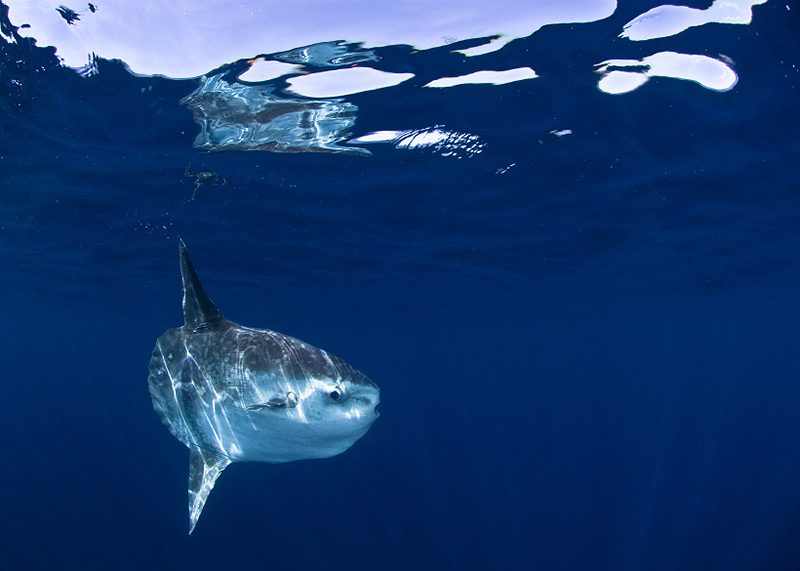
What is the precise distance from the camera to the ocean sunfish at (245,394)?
392 cm

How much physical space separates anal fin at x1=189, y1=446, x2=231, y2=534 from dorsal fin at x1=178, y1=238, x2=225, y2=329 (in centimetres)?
129

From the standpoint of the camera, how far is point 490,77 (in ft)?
27.3

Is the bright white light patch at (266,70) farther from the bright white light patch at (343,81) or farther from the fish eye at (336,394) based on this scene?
the fish eye at (336,394)

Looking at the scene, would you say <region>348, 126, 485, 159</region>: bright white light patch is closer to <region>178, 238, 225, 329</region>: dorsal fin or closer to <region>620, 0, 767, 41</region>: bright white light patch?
<region>620, 0, 767, 41</region>: bright white light patch

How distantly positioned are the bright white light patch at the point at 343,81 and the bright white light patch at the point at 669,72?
3.39 m

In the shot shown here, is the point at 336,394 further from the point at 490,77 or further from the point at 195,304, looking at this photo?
the point at 490,77

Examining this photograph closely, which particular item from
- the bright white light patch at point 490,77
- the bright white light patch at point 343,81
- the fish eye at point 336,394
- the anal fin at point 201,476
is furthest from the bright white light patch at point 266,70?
the fish eye at point 336,394

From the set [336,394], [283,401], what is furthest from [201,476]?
[336,394]

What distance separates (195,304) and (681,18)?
7340 millimetres

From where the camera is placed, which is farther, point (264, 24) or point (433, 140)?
point (433, 140)

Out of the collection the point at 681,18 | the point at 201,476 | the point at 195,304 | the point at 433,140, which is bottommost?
the point at 201,476

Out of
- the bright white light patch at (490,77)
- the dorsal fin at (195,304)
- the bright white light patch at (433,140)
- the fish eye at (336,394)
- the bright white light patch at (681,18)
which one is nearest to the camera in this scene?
the fish eye at (336,394)

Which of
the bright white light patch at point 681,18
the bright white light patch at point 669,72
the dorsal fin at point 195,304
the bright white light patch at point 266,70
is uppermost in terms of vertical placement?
the bright white light patch at point 681,18

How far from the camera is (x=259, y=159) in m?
11.6
